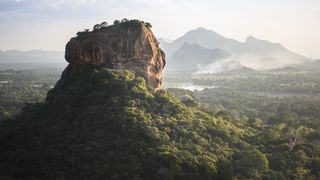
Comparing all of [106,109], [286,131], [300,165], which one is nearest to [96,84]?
[106,109]

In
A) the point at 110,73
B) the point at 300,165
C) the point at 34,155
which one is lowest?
the point at 300,165

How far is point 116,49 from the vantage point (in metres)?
53.2

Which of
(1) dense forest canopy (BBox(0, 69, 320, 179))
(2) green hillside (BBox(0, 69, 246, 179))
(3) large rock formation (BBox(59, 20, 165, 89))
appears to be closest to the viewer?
(2) green hillside (BBox(0, 69, 246, 179))

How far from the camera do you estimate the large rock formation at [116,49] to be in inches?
2078

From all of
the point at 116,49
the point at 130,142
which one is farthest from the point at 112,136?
the point at 116,49

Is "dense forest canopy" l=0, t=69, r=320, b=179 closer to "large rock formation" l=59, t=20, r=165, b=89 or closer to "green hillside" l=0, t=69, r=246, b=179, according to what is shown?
"green hillside" l=0, t=69, r=246, b=179

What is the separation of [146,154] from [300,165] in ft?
59.2

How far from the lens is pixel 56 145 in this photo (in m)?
39.2

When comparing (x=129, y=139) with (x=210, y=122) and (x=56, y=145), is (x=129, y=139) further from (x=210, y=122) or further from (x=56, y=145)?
(x=210, y=122)

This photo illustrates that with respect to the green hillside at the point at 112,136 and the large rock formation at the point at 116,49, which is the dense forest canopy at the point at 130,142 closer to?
the green hillside at the point at 112,136

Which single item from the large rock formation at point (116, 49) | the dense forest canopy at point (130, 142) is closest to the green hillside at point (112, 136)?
the dense forest canopy at point (130, 142)

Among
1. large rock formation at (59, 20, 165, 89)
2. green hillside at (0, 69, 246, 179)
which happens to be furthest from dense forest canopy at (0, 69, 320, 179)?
large rock formation at (59, 20, 165, 89)

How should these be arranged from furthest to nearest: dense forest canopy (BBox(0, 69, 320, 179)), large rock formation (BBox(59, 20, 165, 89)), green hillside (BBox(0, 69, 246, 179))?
large rock formation (BBox(59, 20, 165, 89)) < dense forest canopy (BBox(0, 69, 320, 179)) < green hillside (BBox(0, 69, 246, 179))

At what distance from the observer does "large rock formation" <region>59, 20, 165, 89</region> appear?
52.8m
